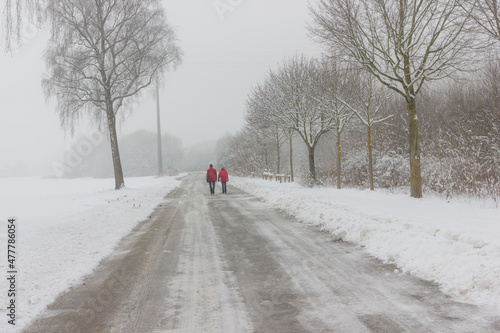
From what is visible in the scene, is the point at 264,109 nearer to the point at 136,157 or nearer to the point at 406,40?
the point at 406,40

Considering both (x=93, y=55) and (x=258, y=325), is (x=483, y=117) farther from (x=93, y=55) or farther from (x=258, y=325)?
(x=93, y=55)

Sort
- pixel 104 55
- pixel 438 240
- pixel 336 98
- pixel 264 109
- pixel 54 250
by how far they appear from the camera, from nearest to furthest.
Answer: pixel 438 240
pixel 54 250
pixel 336 98
pixel 104 55
pixel 264 109

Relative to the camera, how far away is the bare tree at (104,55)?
1994 cm

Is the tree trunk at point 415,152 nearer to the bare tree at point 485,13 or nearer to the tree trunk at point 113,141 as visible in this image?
the bare tree at point 485,13

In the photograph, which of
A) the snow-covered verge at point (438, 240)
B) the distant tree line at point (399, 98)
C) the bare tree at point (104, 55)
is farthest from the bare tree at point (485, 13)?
the bare tree at point (104, 55)

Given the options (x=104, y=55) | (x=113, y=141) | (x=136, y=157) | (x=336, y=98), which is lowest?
(x=113, y=141)

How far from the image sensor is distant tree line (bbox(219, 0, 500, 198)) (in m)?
→ 12.5

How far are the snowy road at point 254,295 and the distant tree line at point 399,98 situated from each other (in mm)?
8988

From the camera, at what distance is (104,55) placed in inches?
848

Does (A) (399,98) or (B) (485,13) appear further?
(A) (399,98)

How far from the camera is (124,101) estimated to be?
24.2m

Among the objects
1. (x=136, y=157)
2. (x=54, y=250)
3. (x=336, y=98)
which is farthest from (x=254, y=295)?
(x=136, y=157)

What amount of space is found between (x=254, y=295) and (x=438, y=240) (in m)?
3.43

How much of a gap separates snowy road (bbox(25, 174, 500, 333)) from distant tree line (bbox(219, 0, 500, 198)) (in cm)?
899
